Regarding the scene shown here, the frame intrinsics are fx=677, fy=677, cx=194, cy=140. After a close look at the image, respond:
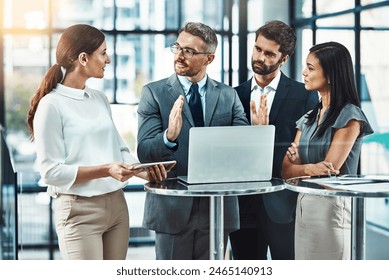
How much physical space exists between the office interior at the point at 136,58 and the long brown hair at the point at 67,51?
0.10 ft

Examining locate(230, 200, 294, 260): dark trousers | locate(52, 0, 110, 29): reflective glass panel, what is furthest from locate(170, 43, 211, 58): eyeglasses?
locate(230, 200, 294, 260): dark trousers

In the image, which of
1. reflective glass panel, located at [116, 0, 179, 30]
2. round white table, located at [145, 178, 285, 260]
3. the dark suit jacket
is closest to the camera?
round white table, located at [145, 178, 285, 260]

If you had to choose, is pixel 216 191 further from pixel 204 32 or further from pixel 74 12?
pixel 74 12

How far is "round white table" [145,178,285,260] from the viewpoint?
291 centimetres

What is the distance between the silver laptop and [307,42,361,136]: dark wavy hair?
304mm

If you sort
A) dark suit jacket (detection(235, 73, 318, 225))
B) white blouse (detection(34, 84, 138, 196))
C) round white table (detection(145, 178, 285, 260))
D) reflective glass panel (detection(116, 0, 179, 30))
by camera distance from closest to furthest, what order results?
round white table (detection(145, 178, 285, 260)) < white blouse (detection(34, 84, 138, 196)) < reflective glass panel (detection(116, 0, 179, 30)) < dark suit jacket (detection(235, 73, 318, 225))

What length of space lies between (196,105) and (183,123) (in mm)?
112

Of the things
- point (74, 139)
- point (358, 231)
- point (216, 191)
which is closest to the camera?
point (216, 191)

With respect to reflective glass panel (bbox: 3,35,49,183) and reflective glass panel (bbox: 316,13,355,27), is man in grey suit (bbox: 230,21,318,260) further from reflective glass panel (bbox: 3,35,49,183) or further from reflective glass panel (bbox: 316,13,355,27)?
reflective glass panel (bbox: 3,35,49,183)

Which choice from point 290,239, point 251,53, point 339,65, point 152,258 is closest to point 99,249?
point 152,258

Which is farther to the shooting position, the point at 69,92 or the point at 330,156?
the point at 330,156

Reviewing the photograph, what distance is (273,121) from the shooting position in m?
3.30

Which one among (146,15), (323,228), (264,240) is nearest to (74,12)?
(146,15)
